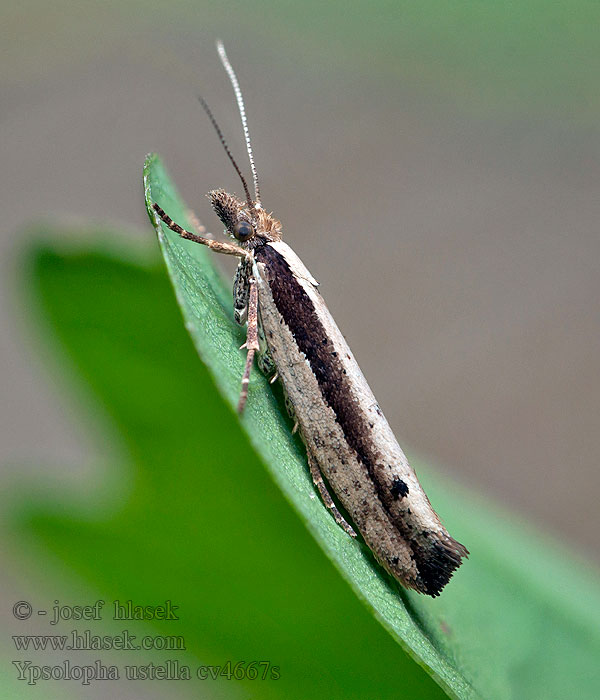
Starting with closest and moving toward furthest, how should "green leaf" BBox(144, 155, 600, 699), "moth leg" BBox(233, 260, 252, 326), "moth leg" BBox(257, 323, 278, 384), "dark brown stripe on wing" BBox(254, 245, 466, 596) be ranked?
1. "green leaf" BBox(144, 155, 600, 699)
2. "dark brown stripe on wing" BBox(254, 245, 466, 596)
3. "moth leg" BBox(257, 323, 278, 384)
4. "moth leg" BBox(233, 260, 252, 326)

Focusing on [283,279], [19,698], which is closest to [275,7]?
[283,279]

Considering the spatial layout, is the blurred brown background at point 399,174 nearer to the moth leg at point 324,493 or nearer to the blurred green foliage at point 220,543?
the blurred green foliage at point 220,543

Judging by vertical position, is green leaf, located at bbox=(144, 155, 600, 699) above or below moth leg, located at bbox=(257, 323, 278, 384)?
below

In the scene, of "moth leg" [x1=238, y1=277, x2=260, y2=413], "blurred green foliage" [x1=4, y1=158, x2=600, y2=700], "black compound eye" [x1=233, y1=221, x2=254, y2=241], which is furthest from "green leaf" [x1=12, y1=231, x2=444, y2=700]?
"black compound eye" [x1=233, y1=221, x2=254, y2=241]

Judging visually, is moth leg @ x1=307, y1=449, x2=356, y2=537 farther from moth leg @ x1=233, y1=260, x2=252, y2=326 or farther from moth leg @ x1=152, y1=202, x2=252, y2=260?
moth leg @ x1=152, y1=202, x2=252, y2=260

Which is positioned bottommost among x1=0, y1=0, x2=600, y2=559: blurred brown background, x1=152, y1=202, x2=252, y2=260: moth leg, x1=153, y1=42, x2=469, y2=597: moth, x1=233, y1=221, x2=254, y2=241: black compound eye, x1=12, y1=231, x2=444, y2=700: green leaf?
x1=12, y1=231, x2=444, y2=700: green leaf

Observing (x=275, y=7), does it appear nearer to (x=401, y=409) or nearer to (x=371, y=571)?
(x=401, y=409)

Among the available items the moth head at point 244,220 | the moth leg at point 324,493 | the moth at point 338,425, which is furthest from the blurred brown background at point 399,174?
the moth leg at point 324,493
